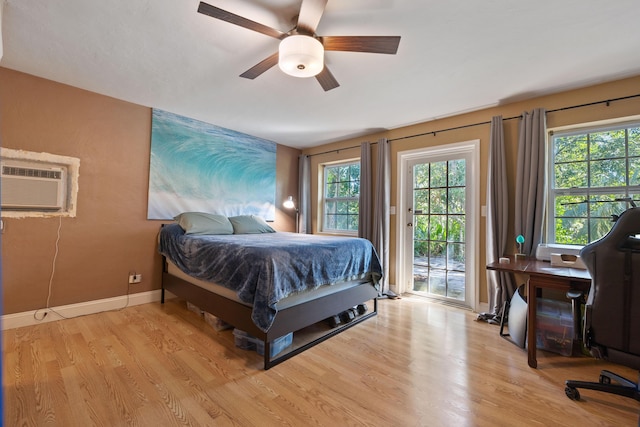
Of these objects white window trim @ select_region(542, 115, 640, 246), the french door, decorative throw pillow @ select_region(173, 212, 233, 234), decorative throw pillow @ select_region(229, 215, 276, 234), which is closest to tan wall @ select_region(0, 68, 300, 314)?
decorative throw pillow @ select_region(173, 212, 233, 234)

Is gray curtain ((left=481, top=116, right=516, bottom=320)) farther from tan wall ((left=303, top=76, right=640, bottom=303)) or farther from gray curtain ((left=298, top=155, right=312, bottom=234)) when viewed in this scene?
gray curtain ((left=298, top=155, right=312, bottom=234))

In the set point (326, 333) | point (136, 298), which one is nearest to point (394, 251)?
point (326, 333)

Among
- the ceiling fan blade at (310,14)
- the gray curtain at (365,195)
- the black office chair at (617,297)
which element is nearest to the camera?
the black office chair at (617,297)

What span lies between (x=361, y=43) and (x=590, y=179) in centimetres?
248

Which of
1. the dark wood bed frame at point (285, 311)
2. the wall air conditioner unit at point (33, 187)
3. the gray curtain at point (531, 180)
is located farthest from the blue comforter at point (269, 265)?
the gray curtain at point (531, 180)

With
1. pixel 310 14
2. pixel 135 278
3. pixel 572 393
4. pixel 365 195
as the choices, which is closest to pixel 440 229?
pixel 365 195

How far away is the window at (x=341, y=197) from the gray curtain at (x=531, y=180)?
6.63 feet

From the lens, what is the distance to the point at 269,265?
6.82ft

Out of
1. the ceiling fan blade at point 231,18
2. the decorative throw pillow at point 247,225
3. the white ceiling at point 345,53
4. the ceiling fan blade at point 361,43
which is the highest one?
the white ceiling at point 345,53

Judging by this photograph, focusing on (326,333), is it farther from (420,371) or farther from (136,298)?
(136,298)

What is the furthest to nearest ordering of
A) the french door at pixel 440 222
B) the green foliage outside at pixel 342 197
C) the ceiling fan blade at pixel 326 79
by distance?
the green foliage outside at pixel 342 197, the french door at pixel 440 222, the ceiling fan blade at pixel 326 79

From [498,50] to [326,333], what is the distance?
263 centimetres

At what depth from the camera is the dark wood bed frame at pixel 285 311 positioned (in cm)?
214

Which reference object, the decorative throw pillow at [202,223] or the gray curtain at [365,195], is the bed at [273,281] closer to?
the decorative throw pillow at [202,223]
